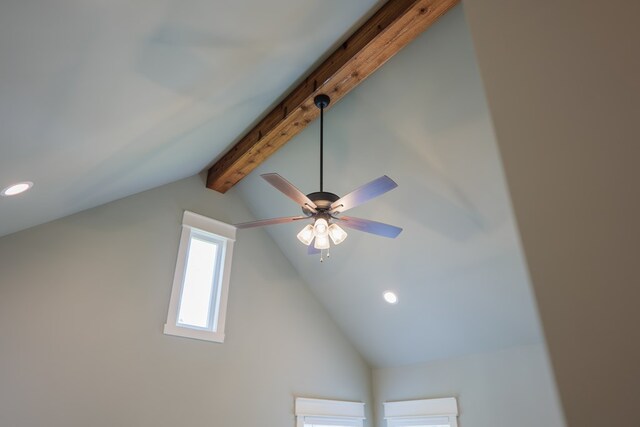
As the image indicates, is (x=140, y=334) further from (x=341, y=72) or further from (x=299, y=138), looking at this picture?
(x=341, y=72)

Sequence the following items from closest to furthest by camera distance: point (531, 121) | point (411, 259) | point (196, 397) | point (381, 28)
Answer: point (531, 121) < point (381, 28) < point (196, 397) < point (411, 259)

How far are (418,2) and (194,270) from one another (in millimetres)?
3221

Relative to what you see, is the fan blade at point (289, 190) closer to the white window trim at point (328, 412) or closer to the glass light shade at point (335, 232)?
the glass light shade at point (335, 232)

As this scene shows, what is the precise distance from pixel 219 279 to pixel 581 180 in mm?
4176

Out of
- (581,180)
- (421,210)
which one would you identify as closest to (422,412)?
(421,210)

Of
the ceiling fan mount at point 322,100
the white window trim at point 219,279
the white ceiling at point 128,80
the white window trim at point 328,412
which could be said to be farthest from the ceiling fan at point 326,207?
the white window trim at point 328,412

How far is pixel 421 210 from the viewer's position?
3.94 m

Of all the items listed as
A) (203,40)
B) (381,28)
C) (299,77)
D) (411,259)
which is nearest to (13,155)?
(203,40)

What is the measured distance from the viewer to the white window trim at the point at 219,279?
4070mm

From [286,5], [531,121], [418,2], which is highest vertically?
[418,2]

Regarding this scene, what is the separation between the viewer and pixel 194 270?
4.46 meters

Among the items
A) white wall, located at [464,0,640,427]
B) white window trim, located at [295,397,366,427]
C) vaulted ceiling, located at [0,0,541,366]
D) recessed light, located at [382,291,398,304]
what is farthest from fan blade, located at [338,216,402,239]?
white window trim, located at [295,397,366,427]

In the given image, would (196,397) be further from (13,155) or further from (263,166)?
(13,155)

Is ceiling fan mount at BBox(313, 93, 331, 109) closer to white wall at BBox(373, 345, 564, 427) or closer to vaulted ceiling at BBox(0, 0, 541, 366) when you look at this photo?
vaulted ceiling at BBox(0, 0, 541, 366)
